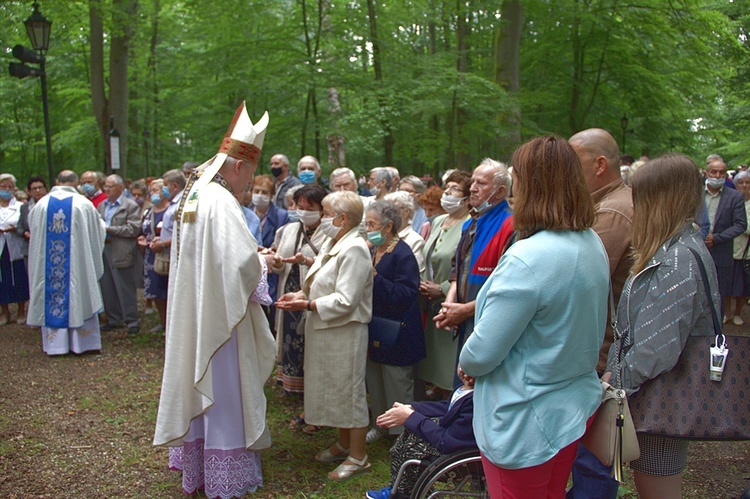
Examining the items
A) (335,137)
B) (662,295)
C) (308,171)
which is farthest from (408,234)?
(335,137)

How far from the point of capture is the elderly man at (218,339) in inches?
152

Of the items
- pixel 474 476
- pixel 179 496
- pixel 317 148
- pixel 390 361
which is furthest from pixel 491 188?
pixel 317 148

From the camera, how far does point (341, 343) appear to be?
4.44 metres

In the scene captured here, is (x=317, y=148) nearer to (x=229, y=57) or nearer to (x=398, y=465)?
(x=229, y=57)

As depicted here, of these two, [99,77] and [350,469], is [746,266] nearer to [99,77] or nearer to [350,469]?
[350,469]

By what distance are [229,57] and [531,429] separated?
11384 millimetres

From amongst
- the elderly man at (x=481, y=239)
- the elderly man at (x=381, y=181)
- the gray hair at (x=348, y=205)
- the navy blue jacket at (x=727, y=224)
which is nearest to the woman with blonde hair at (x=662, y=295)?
the elderly man at (x=481, y=239)

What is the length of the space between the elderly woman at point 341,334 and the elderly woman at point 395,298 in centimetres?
19

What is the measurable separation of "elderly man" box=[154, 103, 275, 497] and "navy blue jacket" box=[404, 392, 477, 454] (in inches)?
48.9

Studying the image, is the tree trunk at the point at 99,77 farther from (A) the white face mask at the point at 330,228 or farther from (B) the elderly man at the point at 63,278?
(A) the white face mask at the point at 330,228

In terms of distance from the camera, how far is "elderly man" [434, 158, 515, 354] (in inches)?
156

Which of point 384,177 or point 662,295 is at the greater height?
point 384,177

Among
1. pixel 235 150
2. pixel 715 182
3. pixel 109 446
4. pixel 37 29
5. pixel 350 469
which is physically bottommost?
pixel 109 446

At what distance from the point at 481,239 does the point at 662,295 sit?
1567mm
